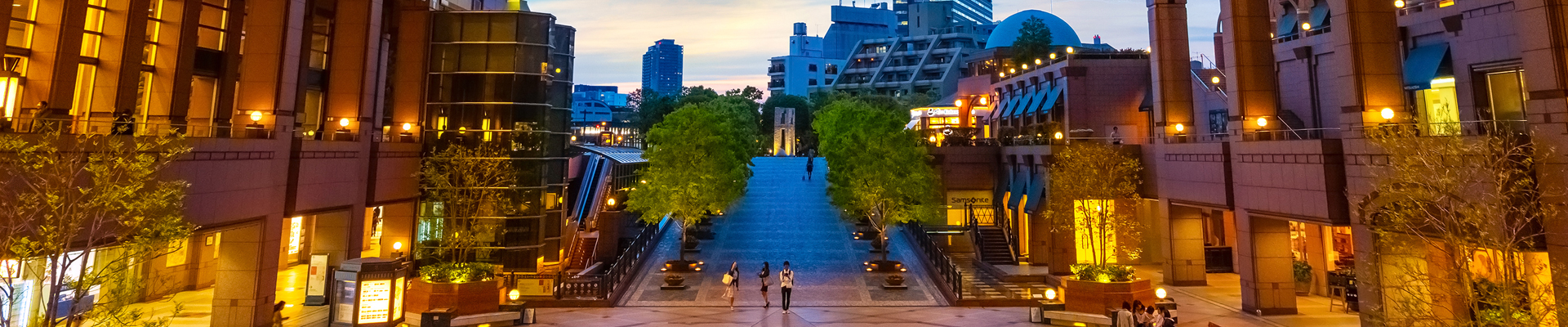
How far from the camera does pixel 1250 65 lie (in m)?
19.4

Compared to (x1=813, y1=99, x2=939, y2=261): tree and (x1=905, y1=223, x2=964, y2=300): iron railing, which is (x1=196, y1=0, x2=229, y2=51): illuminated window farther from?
(x1=905, y1=223, x2=964, y2=300): iron railing

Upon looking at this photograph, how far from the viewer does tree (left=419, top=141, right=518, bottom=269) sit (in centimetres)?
2022

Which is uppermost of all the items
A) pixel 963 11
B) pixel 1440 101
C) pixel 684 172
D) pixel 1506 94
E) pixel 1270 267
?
pixel 963 11

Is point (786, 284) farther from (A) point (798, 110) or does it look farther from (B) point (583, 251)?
(A) point (798, 110)

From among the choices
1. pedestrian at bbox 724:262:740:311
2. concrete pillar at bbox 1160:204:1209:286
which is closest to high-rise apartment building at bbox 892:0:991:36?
concrete pillar at bbox 1160:204:1209:286

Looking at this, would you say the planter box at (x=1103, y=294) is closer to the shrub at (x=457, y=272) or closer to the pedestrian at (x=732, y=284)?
the pedestrian at (x=732, y=284)

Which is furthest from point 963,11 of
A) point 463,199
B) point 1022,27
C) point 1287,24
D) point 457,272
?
point 457,272

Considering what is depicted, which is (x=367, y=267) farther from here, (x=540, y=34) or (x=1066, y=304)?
(x=1066, y=304)

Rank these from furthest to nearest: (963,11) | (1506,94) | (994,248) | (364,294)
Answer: (963,11), (994,248), (1506,94), (364,294)

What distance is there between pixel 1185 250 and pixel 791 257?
15.2m

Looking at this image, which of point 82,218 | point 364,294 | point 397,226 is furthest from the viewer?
point 397,226

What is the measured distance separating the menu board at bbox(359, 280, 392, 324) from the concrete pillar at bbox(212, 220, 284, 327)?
2.70 metres

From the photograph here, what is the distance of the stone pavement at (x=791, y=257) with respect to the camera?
21.7 m

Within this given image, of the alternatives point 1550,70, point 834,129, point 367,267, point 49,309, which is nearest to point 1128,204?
point 1550,70
